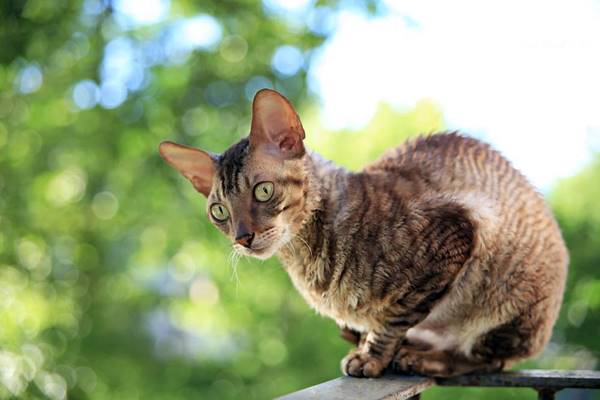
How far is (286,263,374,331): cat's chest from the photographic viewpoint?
4.53ft

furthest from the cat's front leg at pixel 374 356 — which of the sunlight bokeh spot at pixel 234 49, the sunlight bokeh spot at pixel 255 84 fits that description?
the sunlight bokeh spot at pixel 234 49

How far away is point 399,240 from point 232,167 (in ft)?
1.22

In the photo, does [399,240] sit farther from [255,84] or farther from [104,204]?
[104,204]

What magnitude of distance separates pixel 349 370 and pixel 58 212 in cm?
242

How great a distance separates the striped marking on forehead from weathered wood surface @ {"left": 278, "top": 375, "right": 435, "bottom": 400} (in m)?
0.41

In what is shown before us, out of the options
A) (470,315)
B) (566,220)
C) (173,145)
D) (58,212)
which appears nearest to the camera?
(173,145)

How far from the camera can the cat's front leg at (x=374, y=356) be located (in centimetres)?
138

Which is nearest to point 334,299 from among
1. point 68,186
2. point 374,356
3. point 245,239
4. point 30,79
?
point 374,356

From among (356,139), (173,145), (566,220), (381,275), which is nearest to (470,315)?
(381,275)

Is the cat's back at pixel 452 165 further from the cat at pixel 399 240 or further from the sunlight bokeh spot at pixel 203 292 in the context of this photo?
the sunlight bokeh spot at pixel 203 292

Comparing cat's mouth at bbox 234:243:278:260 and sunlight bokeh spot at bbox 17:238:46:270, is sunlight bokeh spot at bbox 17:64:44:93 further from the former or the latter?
cat's mouth at bbox 234:243:278:260

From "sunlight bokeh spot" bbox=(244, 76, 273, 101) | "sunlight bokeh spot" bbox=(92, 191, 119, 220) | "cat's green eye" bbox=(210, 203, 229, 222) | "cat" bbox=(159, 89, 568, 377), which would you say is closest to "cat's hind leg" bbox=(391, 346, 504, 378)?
"cat" bbox=(159, 89, 568, 377)

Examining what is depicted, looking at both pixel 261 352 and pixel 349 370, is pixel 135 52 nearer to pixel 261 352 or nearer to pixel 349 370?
pixel 261 352

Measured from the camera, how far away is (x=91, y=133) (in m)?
3.16
